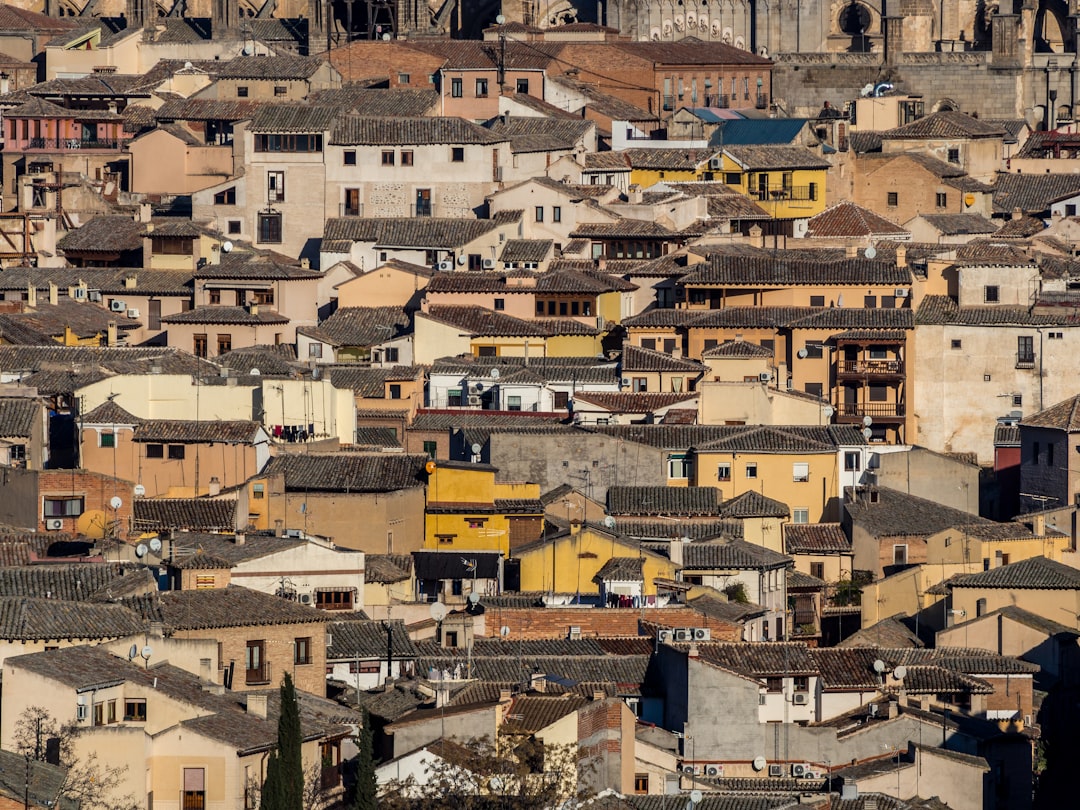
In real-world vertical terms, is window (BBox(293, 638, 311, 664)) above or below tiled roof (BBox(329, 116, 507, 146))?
below

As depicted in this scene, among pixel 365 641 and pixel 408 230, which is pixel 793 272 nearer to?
pixel 408 230

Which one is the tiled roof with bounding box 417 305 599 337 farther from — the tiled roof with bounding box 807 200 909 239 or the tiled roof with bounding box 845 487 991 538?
the tiled roof with bounding box 807 200 909 239

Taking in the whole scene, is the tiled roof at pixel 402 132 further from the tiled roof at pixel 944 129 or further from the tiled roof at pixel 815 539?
the tiled roof at pixel 815 539

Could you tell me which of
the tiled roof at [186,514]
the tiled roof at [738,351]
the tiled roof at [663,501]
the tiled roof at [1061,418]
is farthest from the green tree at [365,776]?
the tiled roof at [738,351]

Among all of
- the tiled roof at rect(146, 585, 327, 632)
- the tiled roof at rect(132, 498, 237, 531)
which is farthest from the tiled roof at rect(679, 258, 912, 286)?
the tiled roof at rect(146, 585, 327, 632)

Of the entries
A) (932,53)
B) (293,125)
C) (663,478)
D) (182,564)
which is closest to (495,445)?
(663,478)

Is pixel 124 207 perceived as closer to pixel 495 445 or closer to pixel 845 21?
pixel 495 445
